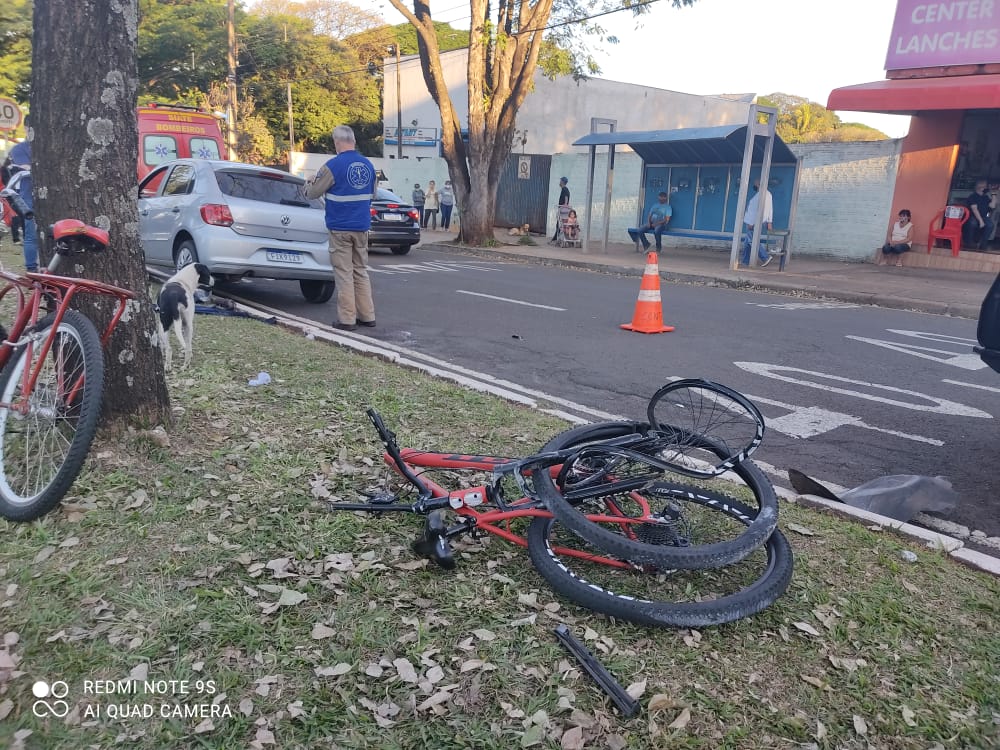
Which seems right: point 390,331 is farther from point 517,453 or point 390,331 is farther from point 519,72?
point 519,72

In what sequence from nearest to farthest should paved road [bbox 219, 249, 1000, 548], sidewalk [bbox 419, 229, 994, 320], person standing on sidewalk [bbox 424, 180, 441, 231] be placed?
paved road [bbox 219, 249, 1000, 548], sidewalk [bbox 419, 229, 994, 320], person standing on sidewalk [bbox 424, 180, 441, 231]

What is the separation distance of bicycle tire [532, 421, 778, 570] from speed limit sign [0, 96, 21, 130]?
1627cm

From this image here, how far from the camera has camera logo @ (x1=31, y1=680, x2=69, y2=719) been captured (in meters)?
2.36

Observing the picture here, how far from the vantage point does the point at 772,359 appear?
8.03 m

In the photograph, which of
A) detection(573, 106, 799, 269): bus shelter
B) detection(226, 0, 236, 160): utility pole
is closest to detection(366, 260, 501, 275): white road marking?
detection(573, 106, 799, 269): bus shelter

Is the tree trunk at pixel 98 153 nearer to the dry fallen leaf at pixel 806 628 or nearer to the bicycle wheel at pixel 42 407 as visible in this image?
the bicycle wheel at pixel 42 407

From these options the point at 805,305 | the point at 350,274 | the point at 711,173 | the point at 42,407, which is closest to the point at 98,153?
the point at 42,407

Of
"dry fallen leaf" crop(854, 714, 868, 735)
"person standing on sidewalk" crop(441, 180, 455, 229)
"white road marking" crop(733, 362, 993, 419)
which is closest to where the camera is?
"dry fallen leaf" crop(854, 714, 868, 735)

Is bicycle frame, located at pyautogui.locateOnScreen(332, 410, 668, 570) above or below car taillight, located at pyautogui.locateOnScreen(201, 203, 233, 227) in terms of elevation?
below

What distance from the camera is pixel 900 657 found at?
276 centimetres

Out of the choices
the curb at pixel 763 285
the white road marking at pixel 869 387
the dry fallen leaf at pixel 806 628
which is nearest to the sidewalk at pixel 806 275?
the curb at pixel 763 285

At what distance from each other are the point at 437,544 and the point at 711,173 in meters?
18.2

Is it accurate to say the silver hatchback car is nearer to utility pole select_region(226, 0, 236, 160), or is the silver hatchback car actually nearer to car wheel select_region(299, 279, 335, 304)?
car wheel select_region(299, 279, 335, 304)

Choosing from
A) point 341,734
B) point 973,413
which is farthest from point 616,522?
point 973,413
